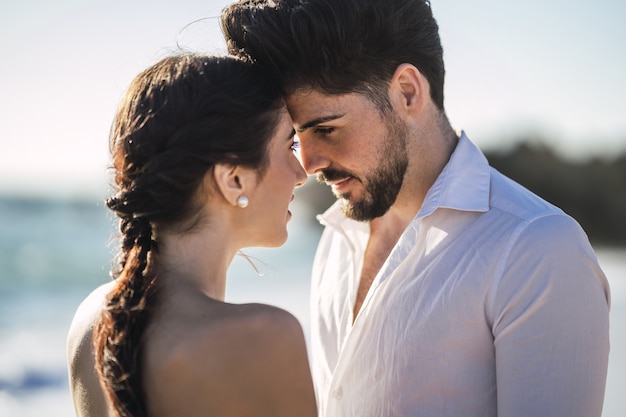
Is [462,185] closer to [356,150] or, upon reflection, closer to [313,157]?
[356,150]

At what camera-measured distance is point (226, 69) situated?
2.16m

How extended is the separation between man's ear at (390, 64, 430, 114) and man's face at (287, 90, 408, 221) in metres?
0.09

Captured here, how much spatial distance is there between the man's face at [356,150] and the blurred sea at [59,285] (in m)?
0.61

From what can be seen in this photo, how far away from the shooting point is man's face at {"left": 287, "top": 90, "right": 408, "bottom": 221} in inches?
117

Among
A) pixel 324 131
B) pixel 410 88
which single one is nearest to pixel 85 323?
pixel 324 131

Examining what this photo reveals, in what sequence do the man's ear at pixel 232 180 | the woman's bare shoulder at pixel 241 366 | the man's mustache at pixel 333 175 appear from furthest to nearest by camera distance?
the man's mustache at pixel 333 175 < the man's ear at pixel 232 180 < the woman's bare shoulder at pixel 241 366

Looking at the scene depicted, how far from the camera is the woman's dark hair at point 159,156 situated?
6.28 feet

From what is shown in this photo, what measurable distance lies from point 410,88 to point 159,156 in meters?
1.47

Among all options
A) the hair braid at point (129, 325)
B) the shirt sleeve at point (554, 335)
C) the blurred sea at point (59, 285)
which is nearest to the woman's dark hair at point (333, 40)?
the blurred sea at point (59, 285)

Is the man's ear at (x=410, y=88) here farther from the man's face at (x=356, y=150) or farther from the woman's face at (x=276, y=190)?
the woman's face at (x=276, y=190)

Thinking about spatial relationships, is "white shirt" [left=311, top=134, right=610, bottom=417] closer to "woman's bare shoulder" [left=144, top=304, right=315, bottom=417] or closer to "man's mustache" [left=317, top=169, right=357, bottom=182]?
"man's mustache" [left=317, top=169, right=357, bottom=182]

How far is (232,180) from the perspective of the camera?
2088 mm

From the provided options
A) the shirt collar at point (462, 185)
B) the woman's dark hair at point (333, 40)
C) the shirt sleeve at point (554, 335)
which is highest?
the woman's dark hair at point (333, 40)

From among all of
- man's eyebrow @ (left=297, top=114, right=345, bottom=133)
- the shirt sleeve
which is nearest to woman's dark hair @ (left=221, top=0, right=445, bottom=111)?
man's eyebrow @ (left=297, top=114, right=345, bottom=133)
